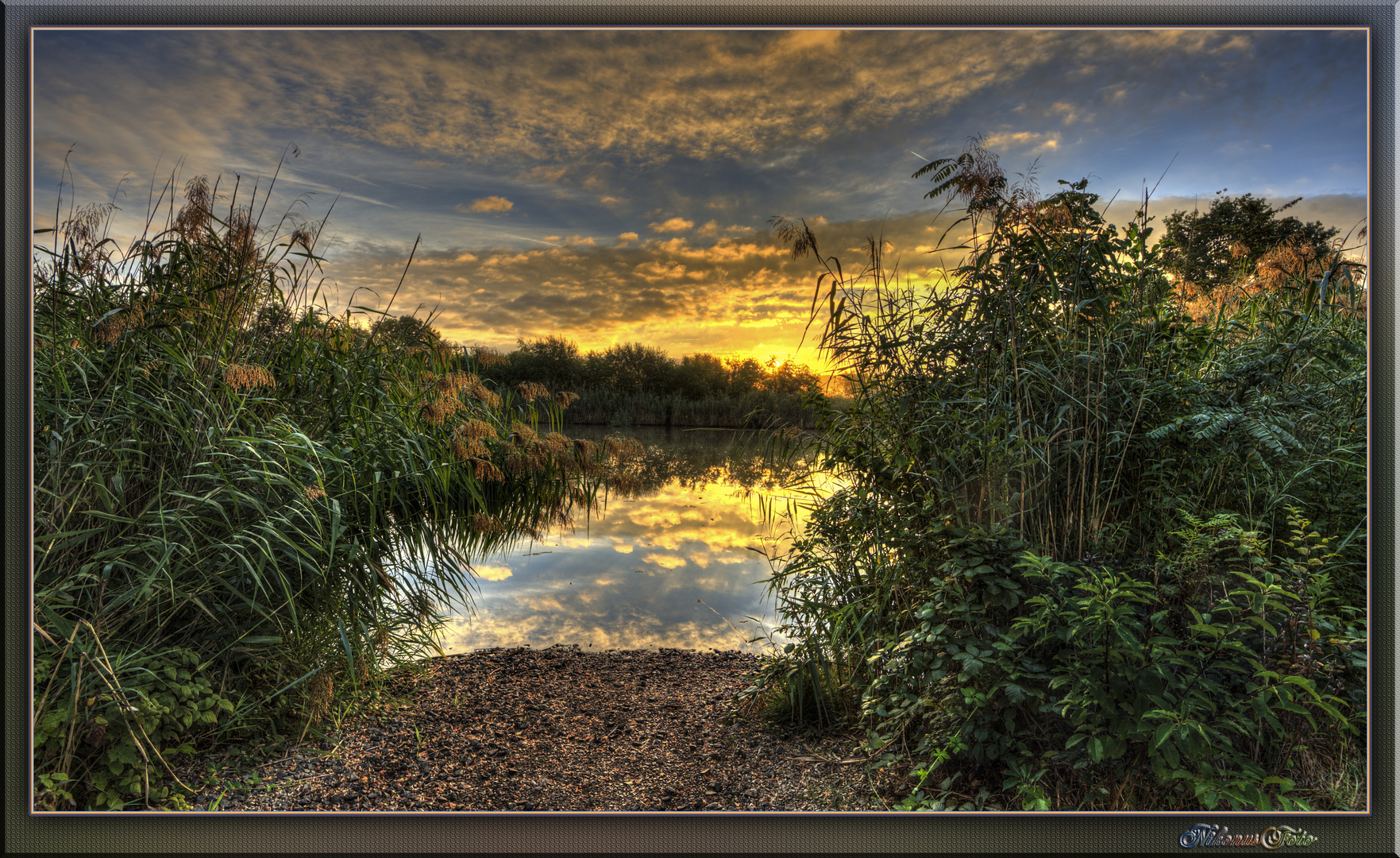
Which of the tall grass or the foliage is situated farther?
the tall grass

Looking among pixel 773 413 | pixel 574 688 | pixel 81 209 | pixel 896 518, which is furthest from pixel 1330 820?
pixel 81 209

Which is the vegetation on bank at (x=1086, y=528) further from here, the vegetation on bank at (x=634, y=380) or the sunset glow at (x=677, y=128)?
the vegetation on bank at (x=634, y=380)

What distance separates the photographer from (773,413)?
2777mm

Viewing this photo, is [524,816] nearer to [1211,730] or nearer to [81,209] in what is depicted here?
[1211,730]

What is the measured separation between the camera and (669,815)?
173cm

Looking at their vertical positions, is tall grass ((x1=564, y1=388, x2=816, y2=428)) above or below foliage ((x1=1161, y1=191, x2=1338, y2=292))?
below

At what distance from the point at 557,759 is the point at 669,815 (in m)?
0.88

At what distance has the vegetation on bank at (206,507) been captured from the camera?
1.74 m

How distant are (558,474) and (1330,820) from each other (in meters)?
3.71

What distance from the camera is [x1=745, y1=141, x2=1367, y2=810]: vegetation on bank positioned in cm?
161

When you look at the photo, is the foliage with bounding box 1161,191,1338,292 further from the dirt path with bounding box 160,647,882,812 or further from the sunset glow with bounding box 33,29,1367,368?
the dirt path with bounding box 160,647,882,812

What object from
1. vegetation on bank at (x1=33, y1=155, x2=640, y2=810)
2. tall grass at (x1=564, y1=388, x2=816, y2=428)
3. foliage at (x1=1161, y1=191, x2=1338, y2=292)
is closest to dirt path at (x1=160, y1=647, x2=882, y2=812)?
vegetation on bank at (x1=33, y1=155, x2=640, y2=810)

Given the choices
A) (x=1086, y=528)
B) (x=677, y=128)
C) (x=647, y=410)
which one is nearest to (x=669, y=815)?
(x=1086, y=528)

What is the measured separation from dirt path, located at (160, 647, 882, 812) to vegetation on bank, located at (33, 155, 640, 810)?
0.86 feet
